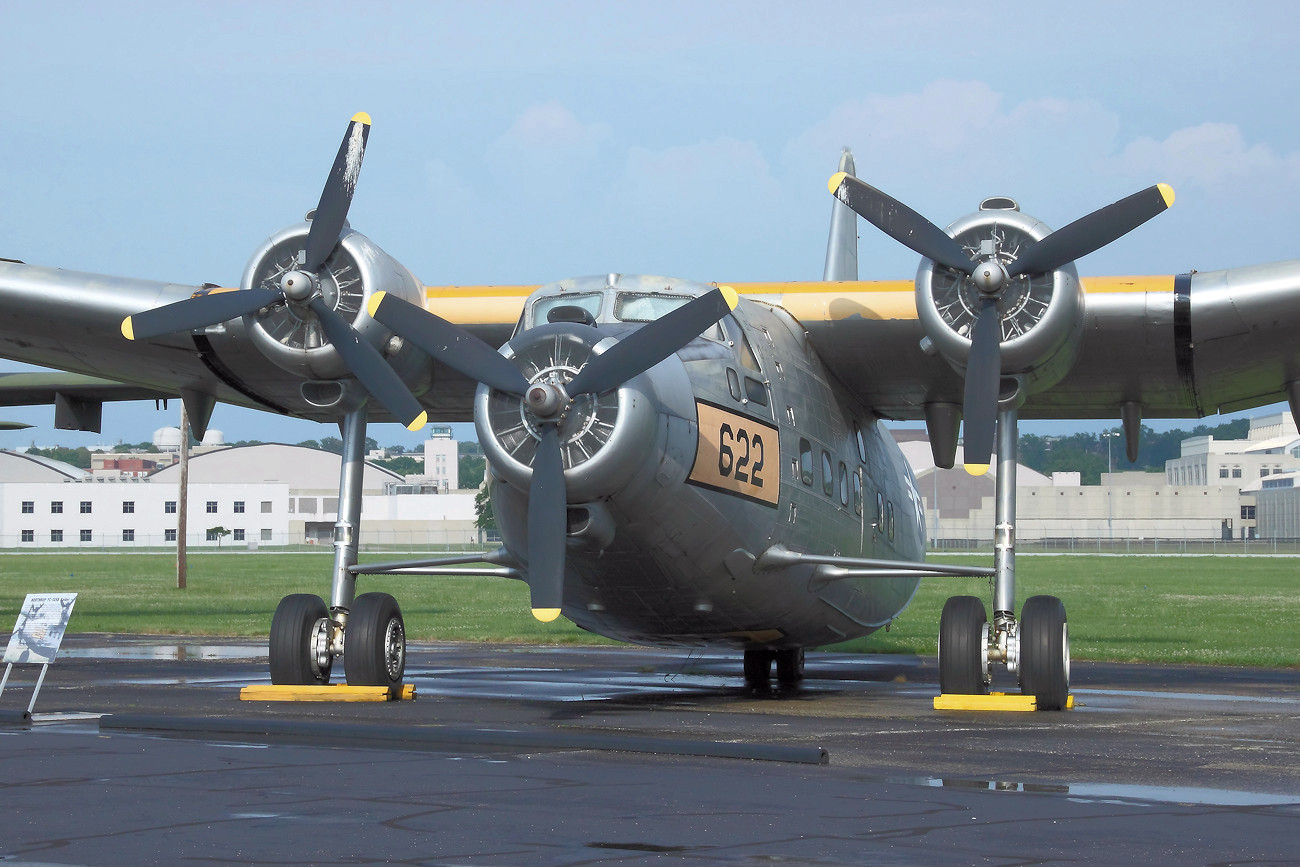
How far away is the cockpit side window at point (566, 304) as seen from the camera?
13.5 metres

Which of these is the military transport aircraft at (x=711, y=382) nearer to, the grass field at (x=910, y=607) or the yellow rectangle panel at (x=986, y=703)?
the yellow rectangle panel at (x=986, y=703)

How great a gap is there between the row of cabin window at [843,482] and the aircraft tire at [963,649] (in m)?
1.79

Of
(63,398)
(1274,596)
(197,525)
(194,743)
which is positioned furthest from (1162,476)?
(194,743)

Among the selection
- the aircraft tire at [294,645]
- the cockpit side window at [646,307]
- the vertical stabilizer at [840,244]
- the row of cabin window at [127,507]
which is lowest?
the aircraft tire at [294,645]

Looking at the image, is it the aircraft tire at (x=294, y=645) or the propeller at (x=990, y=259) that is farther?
the aircraft tire at (x=294, y=645)

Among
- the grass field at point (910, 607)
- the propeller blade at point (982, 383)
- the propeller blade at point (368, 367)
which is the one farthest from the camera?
the grass field at point (910, 607)

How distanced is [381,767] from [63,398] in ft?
58.4

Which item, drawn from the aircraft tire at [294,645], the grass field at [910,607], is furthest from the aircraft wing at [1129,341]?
the grass field at [910,607]

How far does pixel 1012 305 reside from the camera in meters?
14.4

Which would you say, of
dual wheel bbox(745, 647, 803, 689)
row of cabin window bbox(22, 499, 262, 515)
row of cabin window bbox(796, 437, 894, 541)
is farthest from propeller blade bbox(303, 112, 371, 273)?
row of cabin window bbox(22, 499, 262, 515)

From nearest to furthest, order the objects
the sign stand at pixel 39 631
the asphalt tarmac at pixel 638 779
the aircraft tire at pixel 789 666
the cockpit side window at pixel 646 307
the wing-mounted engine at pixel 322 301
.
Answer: the asphalt tarmac at pixel 638 779
the sign stand at pixel 39 631
the cockpit side window at pixel 646 307
the wing-mounted engine at pixel 322 301
the aircraft tire at pixel 789 666

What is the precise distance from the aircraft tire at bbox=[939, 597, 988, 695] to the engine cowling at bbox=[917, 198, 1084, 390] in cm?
236

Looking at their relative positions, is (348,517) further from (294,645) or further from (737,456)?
(737,456)

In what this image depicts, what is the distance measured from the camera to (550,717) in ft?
Answer: 42.5
